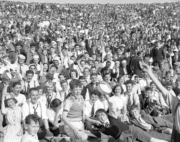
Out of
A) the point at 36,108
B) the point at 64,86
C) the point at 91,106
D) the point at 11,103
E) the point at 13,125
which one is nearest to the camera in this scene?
the point at 13,125

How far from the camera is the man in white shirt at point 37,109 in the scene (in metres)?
5.73

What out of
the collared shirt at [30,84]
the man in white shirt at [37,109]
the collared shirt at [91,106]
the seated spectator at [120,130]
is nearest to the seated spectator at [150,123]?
the seated spectator at [120,130]

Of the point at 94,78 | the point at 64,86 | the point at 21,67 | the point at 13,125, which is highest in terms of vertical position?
the point at 21,67

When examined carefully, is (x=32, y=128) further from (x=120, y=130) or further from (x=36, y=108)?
(x=120, y=130)

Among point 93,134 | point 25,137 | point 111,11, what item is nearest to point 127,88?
point 93,134

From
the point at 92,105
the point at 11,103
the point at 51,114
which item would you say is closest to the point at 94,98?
the point at 92,105

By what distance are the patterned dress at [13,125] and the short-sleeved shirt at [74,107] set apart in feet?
2.71

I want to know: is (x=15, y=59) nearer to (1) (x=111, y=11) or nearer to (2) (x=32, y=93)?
(2) (x=32, y=93)

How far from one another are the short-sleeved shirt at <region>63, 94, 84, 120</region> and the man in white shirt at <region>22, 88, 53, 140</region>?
2.16ft

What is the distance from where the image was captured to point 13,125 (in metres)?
5.45

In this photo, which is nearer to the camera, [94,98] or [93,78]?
[94,98]

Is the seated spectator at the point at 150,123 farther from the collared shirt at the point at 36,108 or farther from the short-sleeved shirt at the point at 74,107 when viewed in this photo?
the collared shirt at the point at 36,108

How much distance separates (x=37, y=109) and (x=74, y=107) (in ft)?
2.69

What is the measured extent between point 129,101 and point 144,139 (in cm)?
224
